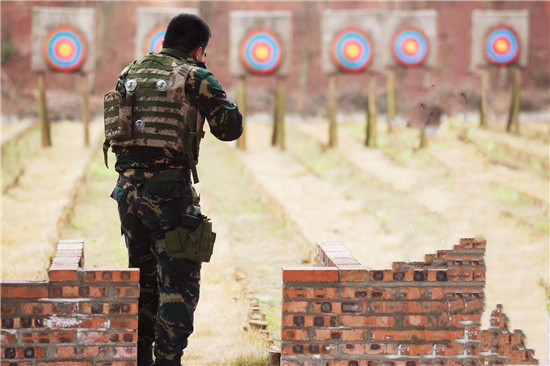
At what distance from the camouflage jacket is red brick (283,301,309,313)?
35.5 inches

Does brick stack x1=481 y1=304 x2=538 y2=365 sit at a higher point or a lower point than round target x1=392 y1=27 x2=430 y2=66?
lower

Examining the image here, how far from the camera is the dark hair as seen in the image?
5328 millimetres

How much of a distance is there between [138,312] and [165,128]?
3.47ft

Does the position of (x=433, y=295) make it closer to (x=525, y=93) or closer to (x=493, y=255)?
(x=493, y=255)

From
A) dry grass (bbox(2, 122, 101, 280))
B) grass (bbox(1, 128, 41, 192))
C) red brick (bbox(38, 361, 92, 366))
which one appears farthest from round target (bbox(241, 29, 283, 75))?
red brick (bbox(38, 361, 92, 366))

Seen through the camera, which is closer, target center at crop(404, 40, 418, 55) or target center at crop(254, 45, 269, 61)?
target center at crop(254, 45, 269, 61)

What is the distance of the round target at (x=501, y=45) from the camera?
70.6 ft

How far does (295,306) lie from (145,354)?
0.93 meters

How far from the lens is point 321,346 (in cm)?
531

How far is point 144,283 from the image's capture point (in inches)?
217

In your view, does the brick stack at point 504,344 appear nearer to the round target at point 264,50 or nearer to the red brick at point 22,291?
the red brick at point 22,291

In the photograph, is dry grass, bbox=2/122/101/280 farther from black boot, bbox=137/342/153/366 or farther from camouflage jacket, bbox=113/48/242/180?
camouflage jacket, bbox=113/48/242/180

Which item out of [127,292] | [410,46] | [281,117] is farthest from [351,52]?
[127,292]

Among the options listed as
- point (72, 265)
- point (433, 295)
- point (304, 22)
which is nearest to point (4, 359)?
point (72, 265)
